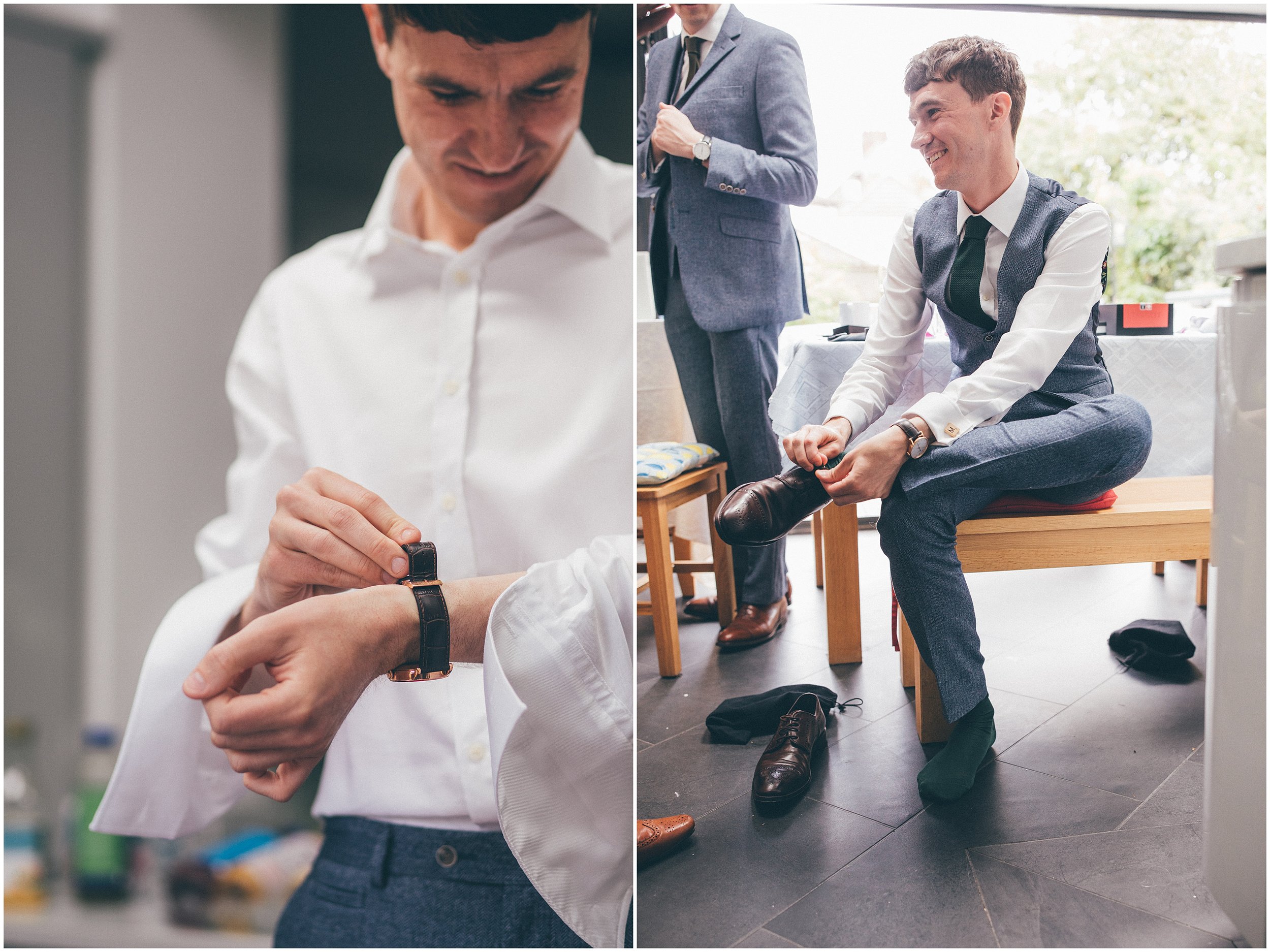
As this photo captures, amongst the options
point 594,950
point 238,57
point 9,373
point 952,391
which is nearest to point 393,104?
point 238,57

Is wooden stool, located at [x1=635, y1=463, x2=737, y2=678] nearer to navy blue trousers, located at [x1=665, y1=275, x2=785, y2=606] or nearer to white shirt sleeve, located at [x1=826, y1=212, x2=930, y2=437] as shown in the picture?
navy blue trousers, located at [x1=665, y1=275, x2=785, y2=606]

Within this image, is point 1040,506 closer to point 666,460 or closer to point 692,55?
point 666,460

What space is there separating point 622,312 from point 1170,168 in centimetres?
81

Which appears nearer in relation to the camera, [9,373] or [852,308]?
[9,373]

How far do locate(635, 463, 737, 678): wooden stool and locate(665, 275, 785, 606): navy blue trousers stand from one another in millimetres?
20

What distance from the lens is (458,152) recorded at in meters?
1.02

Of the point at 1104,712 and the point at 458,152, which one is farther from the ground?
the point at 458,152

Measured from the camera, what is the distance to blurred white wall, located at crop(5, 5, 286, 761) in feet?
3.31

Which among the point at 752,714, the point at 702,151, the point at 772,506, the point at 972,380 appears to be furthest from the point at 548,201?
the point at 752,714

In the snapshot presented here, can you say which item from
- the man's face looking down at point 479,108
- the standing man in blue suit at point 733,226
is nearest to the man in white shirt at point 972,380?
the standing man in blue suit at point 733,226

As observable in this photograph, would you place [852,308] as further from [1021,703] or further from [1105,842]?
[1105,842]

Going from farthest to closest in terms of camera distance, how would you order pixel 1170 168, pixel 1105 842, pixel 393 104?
pixel 1170 168
pixel 1105 842
pixel 393 104

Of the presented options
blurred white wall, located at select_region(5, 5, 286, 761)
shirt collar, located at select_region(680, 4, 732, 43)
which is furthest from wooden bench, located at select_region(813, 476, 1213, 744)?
blurred white wall, located at select_region(5, 5, 286, 761)

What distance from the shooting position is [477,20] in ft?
3.31
